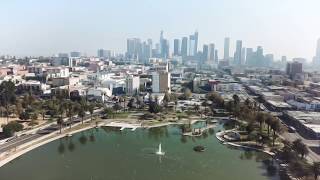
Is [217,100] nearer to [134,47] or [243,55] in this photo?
[243,55]

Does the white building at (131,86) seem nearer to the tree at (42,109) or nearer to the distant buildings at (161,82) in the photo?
the distant buildings at (161,82)

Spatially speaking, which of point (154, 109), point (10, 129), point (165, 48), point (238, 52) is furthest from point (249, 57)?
point (10, 129)

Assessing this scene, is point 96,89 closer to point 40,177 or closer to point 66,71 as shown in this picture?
point 66,71

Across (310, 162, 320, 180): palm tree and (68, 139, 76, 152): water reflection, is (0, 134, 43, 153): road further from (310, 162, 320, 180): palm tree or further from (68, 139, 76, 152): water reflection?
(310, 162, 320, 180): palm tree

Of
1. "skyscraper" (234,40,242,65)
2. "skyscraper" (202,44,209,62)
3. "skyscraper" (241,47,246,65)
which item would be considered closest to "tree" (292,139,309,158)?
"skyscraper" (202,44,209,62)

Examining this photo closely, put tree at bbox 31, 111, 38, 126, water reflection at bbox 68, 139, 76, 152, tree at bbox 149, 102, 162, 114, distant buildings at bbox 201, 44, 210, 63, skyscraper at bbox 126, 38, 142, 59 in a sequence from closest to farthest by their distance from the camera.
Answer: water reflection at bbox 68, 139, 76, 152 < tree at bbox 31, 111, 38, 126 < tree at bbox 149, 102, 162, 114 < distant buildings at bbox 201, 44, 210, 63 < skyscraper at bbox 126, 38, 142, 59

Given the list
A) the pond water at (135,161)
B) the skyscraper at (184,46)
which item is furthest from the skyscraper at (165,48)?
the pond water at (135,161)

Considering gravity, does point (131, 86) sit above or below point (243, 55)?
below

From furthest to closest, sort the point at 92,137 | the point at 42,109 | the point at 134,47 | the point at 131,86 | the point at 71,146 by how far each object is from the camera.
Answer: the point at 134,47 → the point at 131,86 → the point at 42,109 → the point at 92,137 → the point at 71,146

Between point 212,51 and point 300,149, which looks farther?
point 212,51
